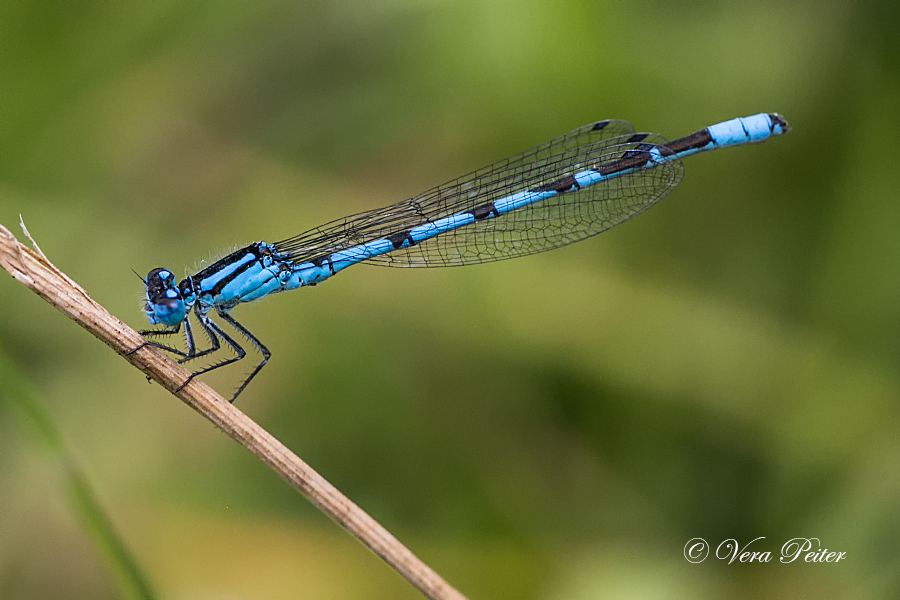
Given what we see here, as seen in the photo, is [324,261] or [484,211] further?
[484,211]

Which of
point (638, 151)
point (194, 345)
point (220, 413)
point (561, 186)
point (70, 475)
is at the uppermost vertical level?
point (638, 151)

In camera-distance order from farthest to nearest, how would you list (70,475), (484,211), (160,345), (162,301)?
1. (484,211)
2. (162,301)
3. (160,345)
4. (70,475)

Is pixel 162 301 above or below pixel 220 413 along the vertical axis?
above

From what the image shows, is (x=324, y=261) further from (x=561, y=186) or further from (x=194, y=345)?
(x=561, y=186)

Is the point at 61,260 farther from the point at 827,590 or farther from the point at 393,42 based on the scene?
the point at 827,590

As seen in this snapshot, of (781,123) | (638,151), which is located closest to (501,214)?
(638,151)

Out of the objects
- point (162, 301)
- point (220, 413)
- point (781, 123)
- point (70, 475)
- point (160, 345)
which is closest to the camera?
point (70, 475)

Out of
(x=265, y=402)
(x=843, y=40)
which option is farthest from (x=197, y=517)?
(x=843, y=40)

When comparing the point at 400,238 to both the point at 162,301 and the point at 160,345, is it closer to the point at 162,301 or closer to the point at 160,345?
the point at 162,301
